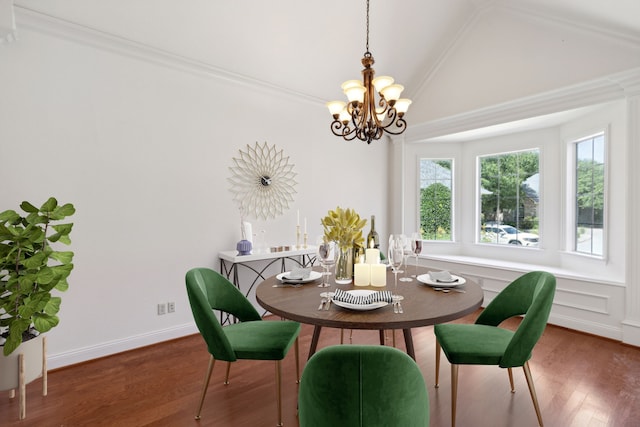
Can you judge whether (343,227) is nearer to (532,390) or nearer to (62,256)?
(532,390)

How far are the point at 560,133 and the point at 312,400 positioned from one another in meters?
4.26

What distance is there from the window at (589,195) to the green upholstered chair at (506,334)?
2.15m

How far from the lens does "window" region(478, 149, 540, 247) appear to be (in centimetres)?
411

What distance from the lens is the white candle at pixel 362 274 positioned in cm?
186

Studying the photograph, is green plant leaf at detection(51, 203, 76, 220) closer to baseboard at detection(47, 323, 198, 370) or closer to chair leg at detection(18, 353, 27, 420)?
chair leg at detection(18, 353, 27, 420)

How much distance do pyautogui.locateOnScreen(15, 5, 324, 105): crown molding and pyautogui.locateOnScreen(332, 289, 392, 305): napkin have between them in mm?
2633

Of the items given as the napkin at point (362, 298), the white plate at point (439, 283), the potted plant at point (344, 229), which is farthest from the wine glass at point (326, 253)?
the white plate at point (439, 283)

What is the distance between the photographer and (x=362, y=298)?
1.52 meters

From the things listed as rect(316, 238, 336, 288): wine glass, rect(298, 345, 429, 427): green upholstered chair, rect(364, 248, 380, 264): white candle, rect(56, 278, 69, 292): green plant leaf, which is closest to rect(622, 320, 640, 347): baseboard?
rect(364, 248, 380, 264): white candle

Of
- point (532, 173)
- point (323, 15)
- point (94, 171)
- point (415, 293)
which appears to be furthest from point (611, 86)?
point (94, 171)

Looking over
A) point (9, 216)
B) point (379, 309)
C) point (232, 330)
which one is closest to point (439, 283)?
point (379, 309)

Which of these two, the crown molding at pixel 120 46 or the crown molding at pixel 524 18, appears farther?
the crown molding at pixel 524 18

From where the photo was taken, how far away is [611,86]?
297cm

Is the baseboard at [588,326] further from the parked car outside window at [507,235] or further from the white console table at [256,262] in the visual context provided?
the white console table at [256,262]
